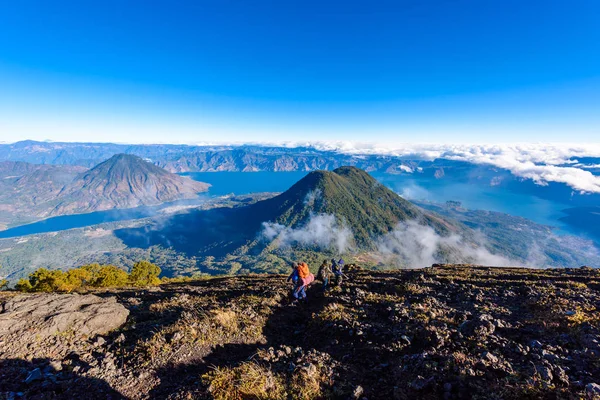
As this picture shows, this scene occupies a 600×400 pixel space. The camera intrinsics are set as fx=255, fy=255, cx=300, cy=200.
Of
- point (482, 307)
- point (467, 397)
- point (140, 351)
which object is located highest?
point (467, 397)

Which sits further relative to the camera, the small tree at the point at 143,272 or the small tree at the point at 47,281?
the small tree at the point at 143,272

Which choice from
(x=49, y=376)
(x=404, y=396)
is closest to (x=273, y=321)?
(x=404, y=396)

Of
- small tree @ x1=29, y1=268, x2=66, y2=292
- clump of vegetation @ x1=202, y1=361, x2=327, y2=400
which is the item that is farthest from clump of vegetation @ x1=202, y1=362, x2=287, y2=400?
small tree @ x1=29, y1=268, x2=66, y2=292

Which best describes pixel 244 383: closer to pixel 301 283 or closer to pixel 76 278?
pixel 301 283

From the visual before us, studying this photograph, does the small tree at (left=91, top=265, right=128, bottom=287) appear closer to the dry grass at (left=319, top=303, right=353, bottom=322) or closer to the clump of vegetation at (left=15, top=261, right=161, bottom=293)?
the clump of vegetation at (left=15, top=261, right=161, bottom=293)

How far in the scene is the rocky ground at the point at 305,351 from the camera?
27.5ft

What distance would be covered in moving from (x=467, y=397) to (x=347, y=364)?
4.18 m

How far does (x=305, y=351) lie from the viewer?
11039 mm

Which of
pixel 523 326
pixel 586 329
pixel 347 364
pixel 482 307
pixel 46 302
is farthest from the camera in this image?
pixel 482 307

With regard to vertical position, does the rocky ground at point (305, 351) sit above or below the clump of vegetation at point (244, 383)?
below

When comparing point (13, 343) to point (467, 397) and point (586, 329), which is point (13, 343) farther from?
point (586, 329)

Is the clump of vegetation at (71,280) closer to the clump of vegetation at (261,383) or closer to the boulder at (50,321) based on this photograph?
the boulder at (50,321)

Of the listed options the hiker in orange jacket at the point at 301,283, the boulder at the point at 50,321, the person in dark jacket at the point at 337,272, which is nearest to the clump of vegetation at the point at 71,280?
the boulder at the point at 50,321

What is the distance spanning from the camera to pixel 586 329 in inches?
462
